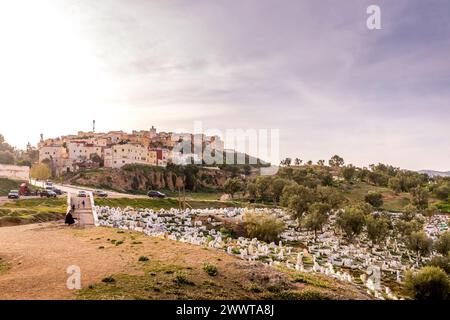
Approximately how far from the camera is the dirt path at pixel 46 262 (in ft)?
48.2

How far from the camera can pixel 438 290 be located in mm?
25891

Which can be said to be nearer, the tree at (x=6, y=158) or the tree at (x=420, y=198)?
the tree at (x=6, y=158)

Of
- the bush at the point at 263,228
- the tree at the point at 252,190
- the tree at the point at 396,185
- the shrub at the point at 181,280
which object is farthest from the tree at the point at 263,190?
the shrub at the point at 181,280

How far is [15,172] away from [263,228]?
178ft

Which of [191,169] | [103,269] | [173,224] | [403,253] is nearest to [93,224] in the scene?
[173,224]

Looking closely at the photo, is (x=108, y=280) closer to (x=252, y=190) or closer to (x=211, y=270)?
(x=211, y=270)

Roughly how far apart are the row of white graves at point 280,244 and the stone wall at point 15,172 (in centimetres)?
3531

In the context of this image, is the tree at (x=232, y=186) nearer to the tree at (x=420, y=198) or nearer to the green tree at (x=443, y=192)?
the tree at (x=420, y=198)
